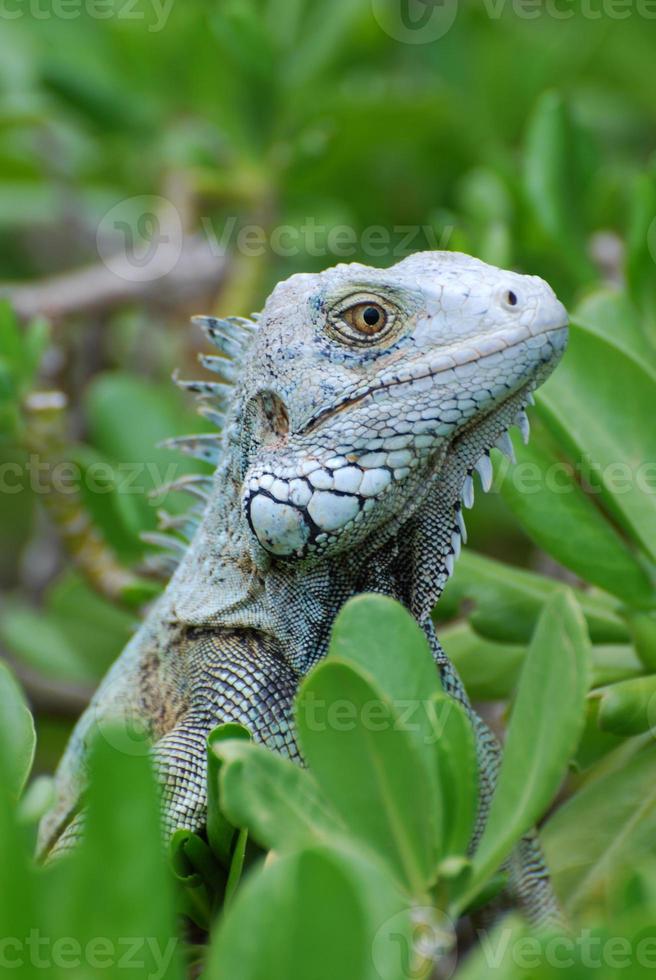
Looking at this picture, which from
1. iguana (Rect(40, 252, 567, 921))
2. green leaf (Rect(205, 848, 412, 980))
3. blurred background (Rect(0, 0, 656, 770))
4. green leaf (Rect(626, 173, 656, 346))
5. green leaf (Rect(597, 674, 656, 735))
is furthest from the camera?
blurred background (Rect(0, 0, 656, 770))

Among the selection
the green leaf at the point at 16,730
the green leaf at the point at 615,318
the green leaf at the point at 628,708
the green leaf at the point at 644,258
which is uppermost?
the green leaf at the point at 644,258

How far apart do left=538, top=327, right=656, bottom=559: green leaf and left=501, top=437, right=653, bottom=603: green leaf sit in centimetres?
6

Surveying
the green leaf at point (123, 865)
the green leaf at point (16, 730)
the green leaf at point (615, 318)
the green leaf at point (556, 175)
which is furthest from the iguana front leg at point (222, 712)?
the green leaf at point (556, 175)

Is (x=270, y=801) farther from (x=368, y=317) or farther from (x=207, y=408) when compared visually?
(x=207, y=408)

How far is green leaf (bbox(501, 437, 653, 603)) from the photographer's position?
3.08 m

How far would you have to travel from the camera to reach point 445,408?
9.39ft

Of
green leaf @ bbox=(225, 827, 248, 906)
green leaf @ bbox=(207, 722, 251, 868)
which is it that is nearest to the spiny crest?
green leaf @ bbox=(207, 722, 251, 868)

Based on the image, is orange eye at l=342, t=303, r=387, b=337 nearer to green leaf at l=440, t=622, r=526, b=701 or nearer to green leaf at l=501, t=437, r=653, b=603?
green leaf at l=501, t=437, r=653, b=603

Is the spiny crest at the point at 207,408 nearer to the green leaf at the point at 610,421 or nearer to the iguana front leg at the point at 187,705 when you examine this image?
the iguana front leg at the point at 187,705

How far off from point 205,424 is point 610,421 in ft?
5.76

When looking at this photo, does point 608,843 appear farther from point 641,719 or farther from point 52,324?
point 52,324

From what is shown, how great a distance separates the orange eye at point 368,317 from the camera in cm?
298

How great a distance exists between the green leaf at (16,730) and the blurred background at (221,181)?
1918 millimetres

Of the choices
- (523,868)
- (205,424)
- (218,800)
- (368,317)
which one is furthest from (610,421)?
(205,424)
